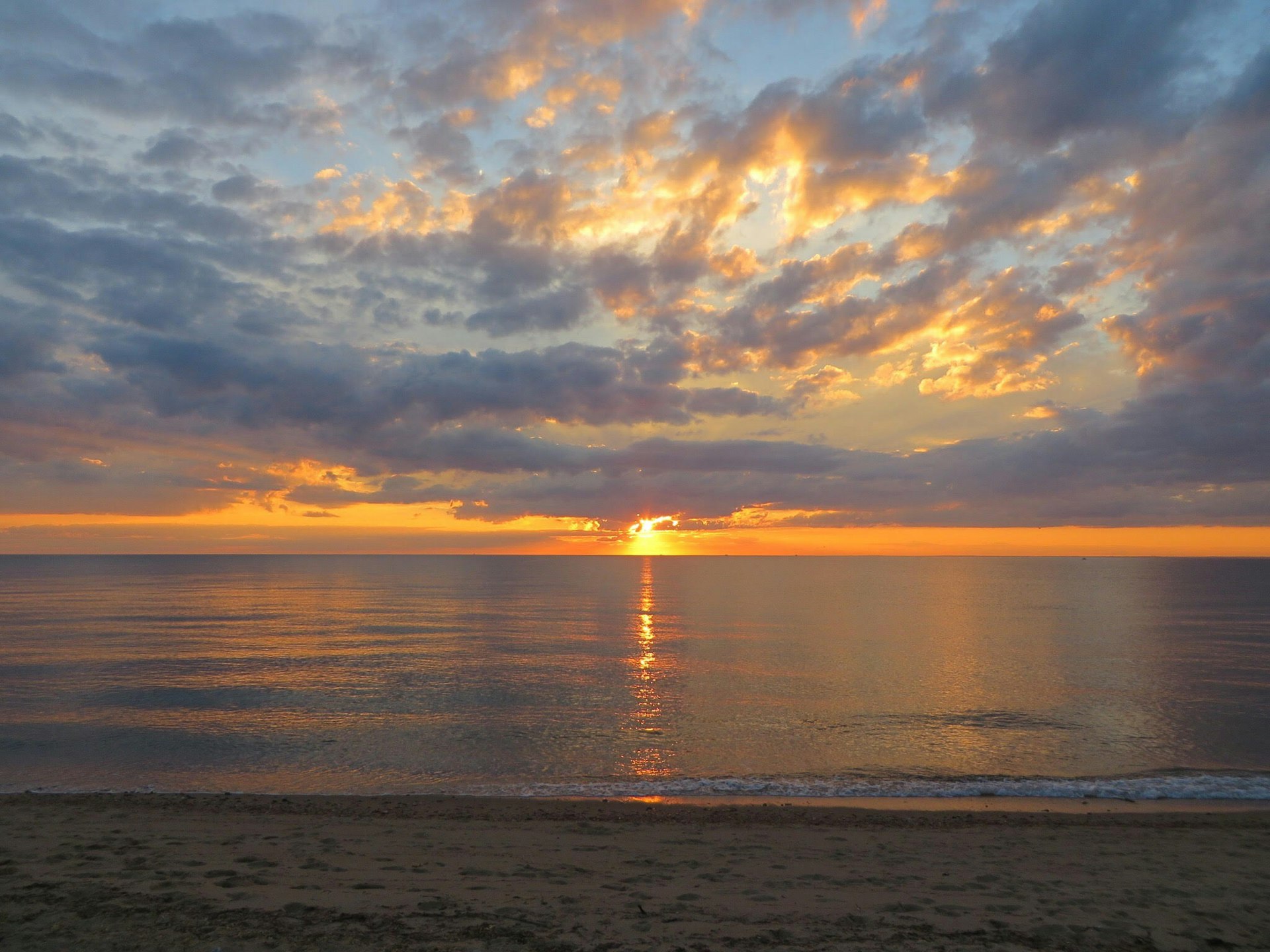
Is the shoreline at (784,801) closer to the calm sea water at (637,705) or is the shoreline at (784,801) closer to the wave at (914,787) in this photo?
the wave at (914,787)

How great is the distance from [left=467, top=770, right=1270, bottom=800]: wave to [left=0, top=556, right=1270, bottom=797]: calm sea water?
0.36ft

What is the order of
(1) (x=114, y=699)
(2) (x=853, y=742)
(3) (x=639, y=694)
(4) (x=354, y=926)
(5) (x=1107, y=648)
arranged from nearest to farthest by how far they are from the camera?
1. (4) (x=354, y=926)
2. (2) (x=853, y=742)
3. (1) (x=114, y=699)
4. (3) (x=639, y=694)
5. (5) (x=1107, y=648)

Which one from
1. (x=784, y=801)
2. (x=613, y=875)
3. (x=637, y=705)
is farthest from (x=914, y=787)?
(x=637, y=705)

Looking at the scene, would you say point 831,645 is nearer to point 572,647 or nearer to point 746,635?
point 746,635

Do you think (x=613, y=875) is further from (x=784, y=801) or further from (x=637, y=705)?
(x=637, y=705)

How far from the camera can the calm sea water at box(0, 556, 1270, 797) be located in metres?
23.7

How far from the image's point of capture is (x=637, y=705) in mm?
34562

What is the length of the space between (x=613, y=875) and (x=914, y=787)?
1275 cm

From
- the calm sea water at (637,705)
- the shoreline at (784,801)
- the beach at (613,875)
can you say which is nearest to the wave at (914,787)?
the calm sea water at (637,705)

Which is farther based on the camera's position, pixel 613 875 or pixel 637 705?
pixel 637 705

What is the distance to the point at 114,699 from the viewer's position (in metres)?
34.9

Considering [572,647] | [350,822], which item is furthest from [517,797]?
[572,647]

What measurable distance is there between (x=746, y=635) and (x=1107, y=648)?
28494 mm

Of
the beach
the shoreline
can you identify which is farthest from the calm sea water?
the beach
